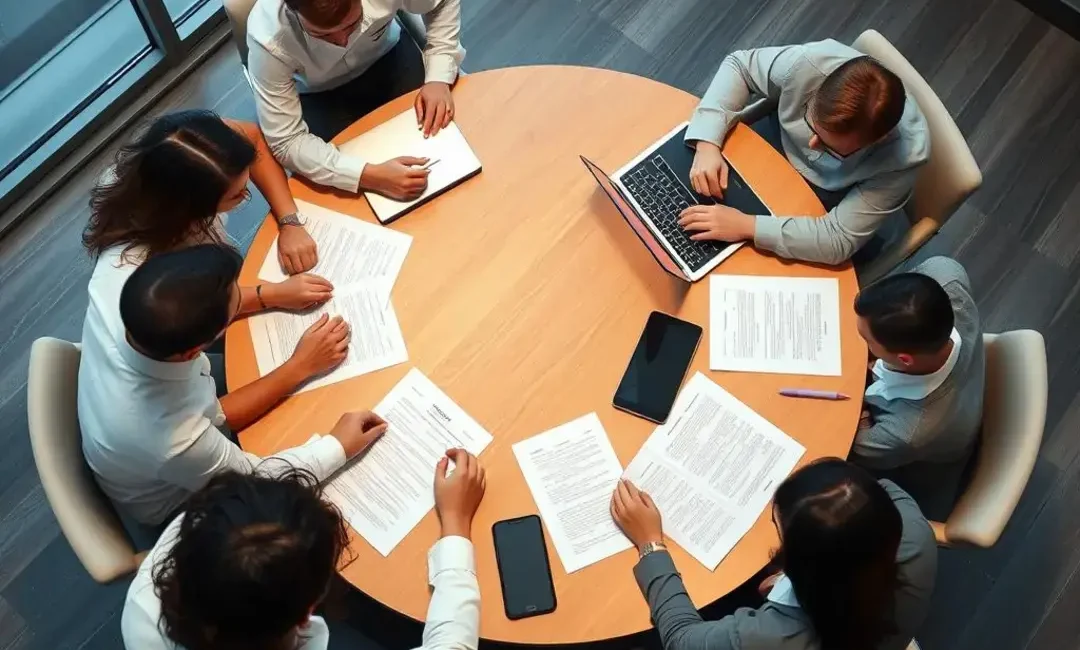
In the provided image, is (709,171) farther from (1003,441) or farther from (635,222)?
(1003,441)

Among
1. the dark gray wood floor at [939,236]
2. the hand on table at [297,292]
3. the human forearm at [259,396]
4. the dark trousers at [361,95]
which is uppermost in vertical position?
the dark trousers at [361,95]

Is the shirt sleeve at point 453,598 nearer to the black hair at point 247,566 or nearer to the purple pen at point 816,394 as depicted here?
the black hair at point 247,566

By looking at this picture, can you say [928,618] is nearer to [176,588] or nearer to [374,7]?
[176,588]

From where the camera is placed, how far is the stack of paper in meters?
1.80

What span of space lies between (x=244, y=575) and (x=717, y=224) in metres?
1.11

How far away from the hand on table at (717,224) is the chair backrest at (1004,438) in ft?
1.77

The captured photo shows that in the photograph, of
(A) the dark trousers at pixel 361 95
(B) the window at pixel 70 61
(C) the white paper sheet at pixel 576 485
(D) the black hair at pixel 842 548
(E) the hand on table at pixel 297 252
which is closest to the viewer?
(D) the black hair at pixel 842 548

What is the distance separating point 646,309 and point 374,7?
920mm

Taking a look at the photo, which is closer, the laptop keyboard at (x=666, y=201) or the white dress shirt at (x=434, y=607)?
the white dress shirt at (x=434, y=607)

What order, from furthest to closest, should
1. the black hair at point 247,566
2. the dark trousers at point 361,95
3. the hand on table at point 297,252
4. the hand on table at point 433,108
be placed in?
the dark trousers at point 361,95, the hand on table at point 433,108, the hand on table at point 297,252, the black hair at point 247,566

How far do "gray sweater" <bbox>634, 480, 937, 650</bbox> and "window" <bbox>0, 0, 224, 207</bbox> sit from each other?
2.26m

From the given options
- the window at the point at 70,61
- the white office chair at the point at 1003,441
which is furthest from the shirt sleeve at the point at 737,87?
the window at the point at 70,61

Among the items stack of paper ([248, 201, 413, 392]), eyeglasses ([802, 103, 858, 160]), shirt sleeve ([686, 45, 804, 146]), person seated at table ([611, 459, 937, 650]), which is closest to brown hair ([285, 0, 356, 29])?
stack of paper ([248, 201, 413, 392])

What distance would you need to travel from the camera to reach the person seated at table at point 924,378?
1644 mm
